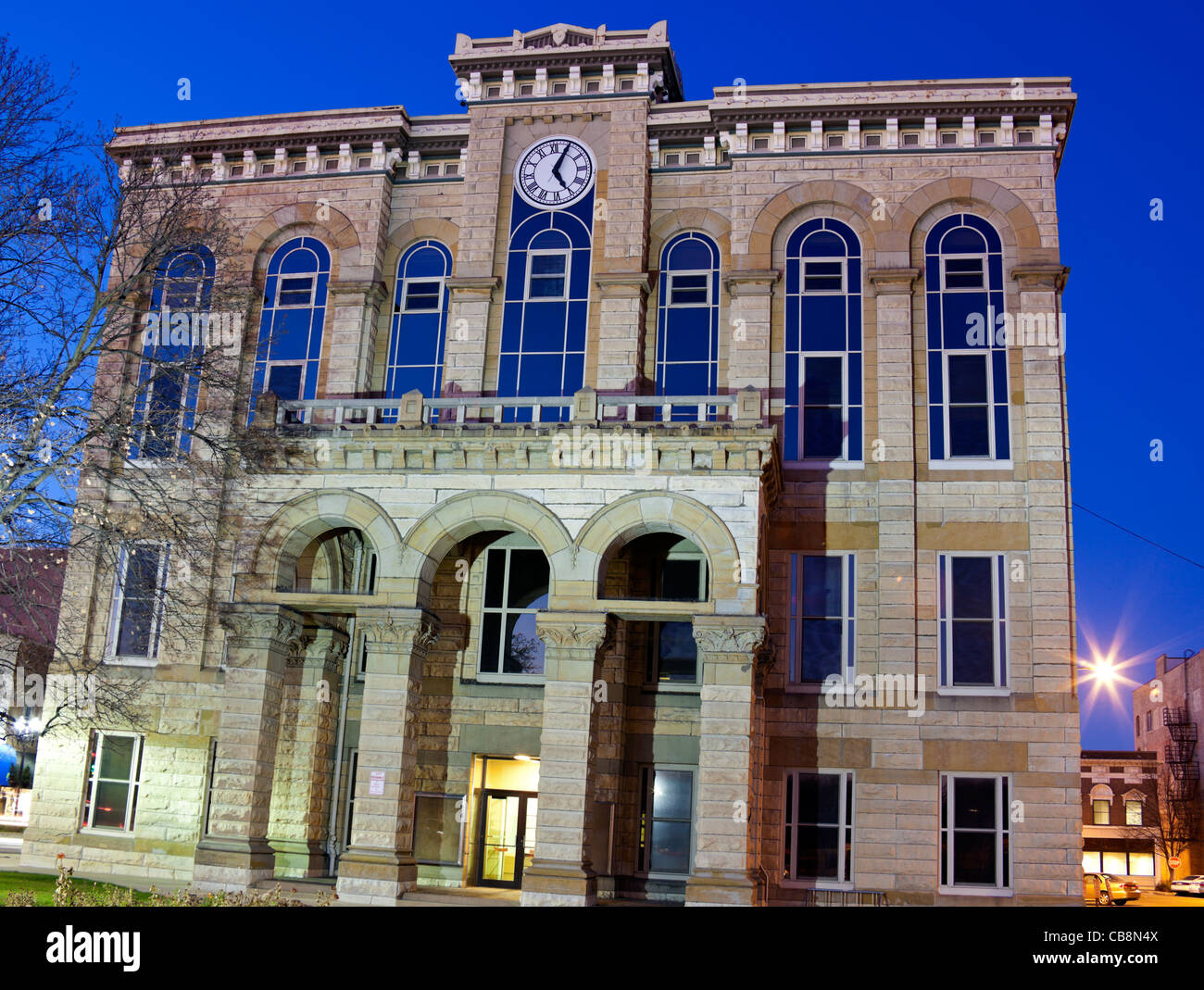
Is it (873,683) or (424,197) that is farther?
(424,197)

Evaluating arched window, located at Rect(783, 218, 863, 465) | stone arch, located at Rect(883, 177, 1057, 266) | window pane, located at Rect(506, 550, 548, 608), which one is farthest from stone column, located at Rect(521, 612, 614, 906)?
stone arch, located at Rect(883, 177, 1057, 266)

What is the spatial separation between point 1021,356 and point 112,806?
24297 mm

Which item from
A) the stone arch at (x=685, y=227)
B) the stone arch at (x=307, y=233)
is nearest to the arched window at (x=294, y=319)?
the stone arch at (x=307, y=233)

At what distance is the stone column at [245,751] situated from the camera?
24.7 m

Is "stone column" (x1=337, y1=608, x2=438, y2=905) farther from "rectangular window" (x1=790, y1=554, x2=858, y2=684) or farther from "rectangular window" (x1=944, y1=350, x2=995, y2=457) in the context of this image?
"rectangular window" (x1=944, y1=350, x2=995, y2=457)

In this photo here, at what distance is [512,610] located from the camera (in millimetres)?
29047

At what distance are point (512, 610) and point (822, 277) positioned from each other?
11.2 metres

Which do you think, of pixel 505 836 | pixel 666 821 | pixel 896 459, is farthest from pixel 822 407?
pixel 505 836

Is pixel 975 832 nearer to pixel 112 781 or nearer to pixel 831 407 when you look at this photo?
pixel 831 407

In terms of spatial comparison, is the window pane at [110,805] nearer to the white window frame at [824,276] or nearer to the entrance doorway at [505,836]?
the entrance doorway at [505,836]

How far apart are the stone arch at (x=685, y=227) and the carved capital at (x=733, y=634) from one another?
11.1 meters

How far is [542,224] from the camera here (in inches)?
1238
